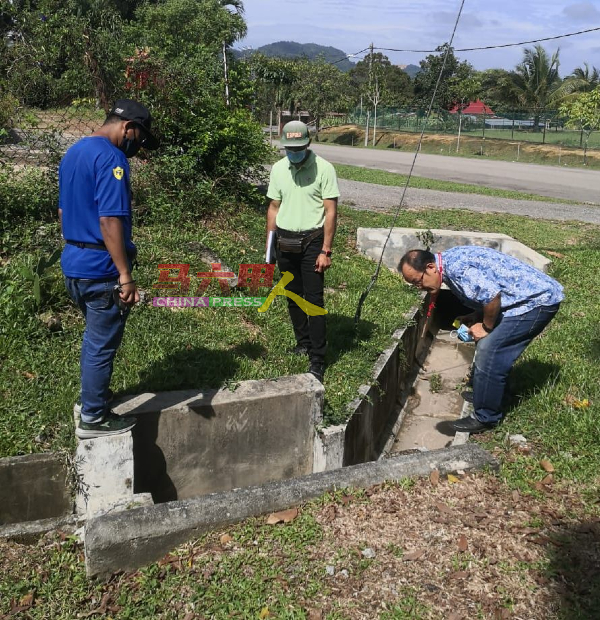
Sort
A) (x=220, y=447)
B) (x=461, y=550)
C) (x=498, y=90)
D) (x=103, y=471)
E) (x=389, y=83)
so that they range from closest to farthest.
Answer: (x=461, y=550) < (x=103, y=471) < (x=220, y=447) < (x=498, y=90) < (x=389, y=83)

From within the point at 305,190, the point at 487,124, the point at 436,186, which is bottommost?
A: the point at 436,186

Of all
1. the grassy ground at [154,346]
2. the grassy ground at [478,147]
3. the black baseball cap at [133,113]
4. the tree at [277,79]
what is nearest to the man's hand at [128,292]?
the black baseball cap at [133,113]

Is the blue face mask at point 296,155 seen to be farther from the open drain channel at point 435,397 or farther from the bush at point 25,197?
the bush at point 25,197

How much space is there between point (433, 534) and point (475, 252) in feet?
6.13

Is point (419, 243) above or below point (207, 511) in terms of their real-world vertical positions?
above

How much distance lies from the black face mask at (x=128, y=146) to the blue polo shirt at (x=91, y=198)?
0.10 metres

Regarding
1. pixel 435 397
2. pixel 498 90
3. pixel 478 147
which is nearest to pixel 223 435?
pixel 435 397

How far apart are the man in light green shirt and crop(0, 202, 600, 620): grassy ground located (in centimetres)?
52

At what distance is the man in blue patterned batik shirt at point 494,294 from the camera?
3.84m

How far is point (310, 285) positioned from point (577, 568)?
103 inches

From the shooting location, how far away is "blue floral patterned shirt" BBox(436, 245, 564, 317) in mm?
3848

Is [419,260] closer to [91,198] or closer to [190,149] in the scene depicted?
[91,198]

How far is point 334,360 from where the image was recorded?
4984 millimetres

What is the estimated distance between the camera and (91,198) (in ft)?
9.83
